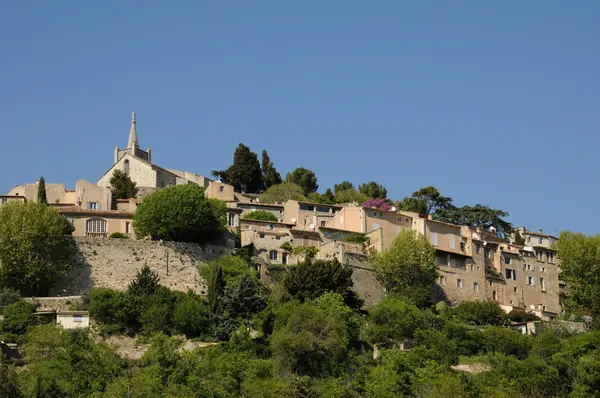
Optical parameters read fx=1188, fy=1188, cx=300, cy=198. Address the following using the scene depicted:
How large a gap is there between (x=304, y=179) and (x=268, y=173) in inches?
113

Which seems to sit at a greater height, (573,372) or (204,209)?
(204,209)

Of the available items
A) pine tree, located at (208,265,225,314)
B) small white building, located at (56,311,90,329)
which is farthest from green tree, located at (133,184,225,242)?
small white building, located at (56,311,90,329)

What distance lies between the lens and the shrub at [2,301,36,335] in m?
54.8

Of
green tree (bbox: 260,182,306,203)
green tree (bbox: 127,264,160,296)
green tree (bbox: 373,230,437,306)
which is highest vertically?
green tree (bbox: 260,182,306,203)


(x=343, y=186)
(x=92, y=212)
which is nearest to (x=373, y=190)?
(x=343, y=186)

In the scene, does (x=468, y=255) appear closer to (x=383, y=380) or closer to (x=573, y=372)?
(x=573, y=372)

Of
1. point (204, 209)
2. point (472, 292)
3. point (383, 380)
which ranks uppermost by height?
point (204, 209)

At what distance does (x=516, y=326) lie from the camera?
65438 mm

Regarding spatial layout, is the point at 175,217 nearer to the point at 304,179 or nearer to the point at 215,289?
the point at 215,289

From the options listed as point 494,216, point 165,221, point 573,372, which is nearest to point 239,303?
point 165,221

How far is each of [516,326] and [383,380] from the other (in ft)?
50.9

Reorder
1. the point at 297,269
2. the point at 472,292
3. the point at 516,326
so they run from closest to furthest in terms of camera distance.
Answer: the point at 297,269, the point at 516,326, the point at 472,292

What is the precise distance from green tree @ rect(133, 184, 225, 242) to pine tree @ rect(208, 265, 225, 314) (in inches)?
150

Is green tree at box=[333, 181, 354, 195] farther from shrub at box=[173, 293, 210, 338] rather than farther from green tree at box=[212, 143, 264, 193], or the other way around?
shrub at box=[173, 293, 210, 338]
